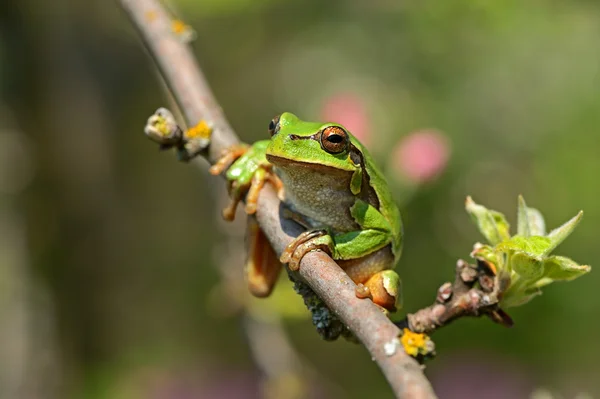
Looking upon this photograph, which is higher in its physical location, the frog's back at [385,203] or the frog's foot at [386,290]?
the frog's back at [385,203]

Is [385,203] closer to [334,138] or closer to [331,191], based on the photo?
[331,191]

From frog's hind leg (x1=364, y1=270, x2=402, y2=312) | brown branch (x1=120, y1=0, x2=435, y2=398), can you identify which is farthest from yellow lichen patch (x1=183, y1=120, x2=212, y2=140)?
frog's hind leg (x1=364, y1=270, x2=402, y2=312)

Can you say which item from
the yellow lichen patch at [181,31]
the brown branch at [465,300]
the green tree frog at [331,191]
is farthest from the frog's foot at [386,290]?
the yellow lichen patch at [181,31]

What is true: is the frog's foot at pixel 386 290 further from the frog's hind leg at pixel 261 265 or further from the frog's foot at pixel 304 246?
the frog's hind leg at pixel 261 265

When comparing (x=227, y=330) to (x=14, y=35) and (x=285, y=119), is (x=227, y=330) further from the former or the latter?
(x=285, y=119)

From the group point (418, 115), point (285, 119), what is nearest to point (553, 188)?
point (418, 115)

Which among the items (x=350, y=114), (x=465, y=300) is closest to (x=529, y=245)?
(x=465, y=300)
